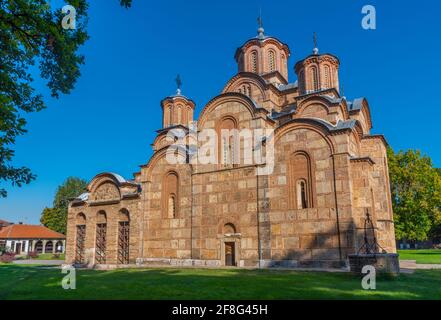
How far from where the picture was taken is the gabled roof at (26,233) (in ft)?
138

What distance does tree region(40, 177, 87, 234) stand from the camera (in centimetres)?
5031

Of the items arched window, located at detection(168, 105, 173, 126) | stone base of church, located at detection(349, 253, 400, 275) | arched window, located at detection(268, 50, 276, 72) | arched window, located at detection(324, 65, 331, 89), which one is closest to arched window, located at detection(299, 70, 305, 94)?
arched window, located at detection(324, 65, 331, 89)

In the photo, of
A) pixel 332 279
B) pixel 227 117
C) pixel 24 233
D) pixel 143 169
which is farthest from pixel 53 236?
pixel 332 279

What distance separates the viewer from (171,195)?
2044 cm

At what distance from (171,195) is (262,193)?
5.72 m

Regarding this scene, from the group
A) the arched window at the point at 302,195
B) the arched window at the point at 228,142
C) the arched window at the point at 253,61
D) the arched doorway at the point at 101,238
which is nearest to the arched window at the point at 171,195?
the arched window at the point at 228,142

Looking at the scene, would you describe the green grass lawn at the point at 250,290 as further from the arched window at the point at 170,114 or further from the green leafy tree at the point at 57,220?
the green leafy tree at the point at 57,220

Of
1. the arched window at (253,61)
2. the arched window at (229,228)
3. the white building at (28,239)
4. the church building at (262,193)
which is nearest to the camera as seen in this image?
the church building at (262,193)

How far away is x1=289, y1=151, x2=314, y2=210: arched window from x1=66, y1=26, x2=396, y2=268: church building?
5 cm

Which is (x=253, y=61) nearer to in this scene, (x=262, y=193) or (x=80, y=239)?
(x=262, y=193)

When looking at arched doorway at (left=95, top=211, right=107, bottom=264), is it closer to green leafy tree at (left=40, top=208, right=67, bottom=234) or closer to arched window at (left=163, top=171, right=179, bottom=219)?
arched window at (left=163, top=171, right=179, bottom=219)

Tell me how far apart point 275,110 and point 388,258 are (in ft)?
38.1

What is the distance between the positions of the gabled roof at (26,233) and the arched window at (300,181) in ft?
121

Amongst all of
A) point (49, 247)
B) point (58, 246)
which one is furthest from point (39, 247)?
point (58, 246)
